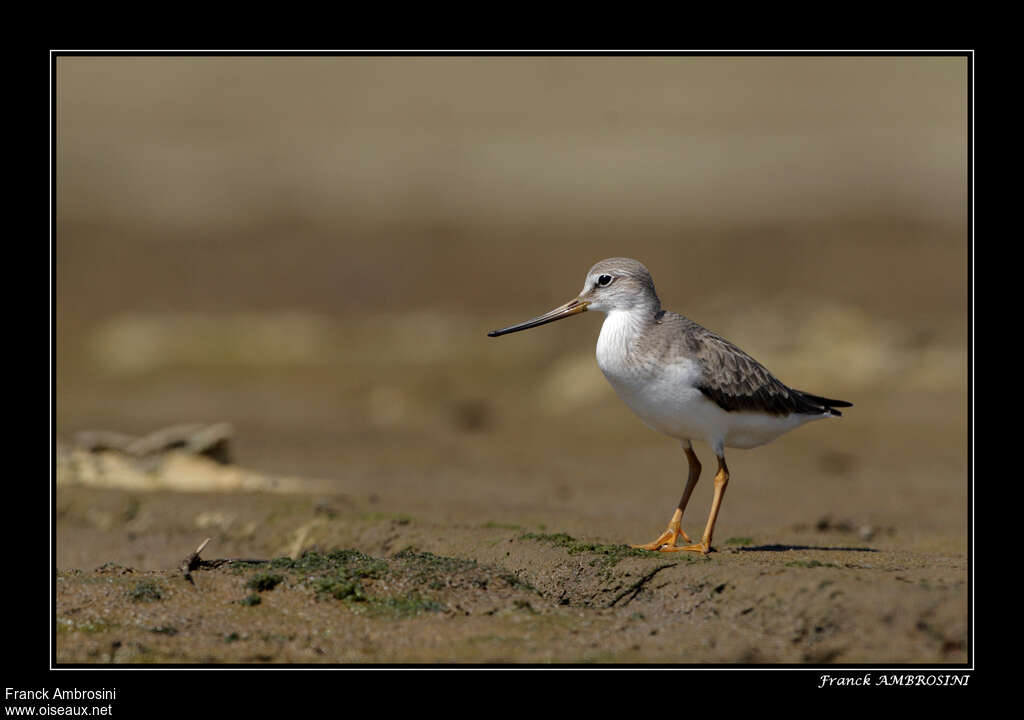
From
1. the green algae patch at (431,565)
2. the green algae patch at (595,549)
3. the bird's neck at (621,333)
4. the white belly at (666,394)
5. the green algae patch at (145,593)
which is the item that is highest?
the bird's neck at (621,333)

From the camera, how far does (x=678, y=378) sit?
26.6ft

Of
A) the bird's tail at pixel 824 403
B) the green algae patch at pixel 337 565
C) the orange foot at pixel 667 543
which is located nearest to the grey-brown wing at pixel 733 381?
the bird's tail at pixel 824 403

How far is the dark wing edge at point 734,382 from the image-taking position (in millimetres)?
A: 8227

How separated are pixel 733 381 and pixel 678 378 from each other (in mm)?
443

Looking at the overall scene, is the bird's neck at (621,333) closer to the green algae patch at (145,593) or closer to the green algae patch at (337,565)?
the green algae patch at (337,565)

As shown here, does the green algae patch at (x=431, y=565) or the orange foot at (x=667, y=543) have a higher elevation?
the orange foot at (x=667, y=543)

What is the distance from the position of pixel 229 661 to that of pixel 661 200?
1492 inches

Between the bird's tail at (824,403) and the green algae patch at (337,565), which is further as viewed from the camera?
the bird's tail at (824,403)

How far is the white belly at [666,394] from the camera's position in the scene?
8109mm

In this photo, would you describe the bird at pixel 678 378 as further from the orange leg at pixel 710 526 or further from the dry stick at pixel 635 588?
the dry stick at pixel 635 588

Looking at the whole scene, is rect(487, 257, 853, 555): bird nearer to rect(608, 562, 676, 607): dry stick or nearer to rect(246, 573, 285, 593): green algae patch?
rect(608, 562, 676, 607): dry stick

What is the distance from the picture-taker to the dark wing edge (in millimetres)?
8227

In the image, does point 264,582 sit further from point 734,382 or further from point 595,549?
point 734,382

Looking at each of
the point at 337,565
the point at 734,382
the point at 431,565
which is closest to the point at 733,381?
the point at 734,382
